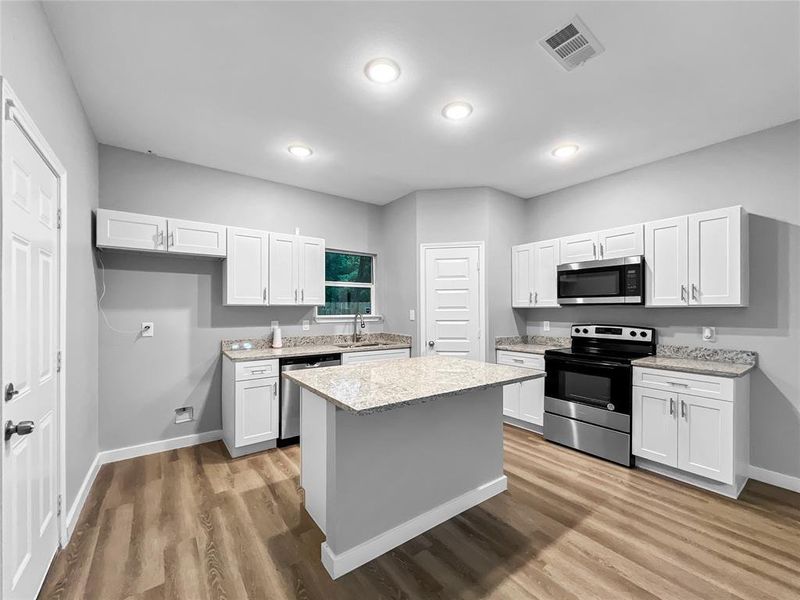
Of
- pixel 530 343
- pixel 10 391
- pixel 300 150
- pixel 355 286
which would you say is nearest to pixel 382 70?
pixel 300 150

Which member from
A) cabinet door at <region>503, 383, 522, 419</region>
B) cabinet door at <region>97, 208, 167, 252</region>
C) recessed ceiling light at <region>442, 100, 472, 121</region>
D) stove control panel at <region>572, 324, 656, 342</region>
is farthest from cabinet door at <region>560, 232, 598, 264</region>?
cabinet door at <region>97, 208, 167, 252</region>

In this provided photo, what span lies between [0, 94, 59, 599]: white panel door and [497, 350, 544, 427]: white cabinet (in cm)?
350

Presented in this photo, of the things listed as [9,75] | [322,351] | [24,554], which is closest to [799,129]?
[322,351]

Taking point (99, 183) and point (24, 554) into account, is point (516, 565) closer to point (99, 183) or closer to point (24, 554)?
point (24, 554)

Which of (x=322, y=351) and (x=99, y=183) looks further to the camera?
(x=322, y=351)

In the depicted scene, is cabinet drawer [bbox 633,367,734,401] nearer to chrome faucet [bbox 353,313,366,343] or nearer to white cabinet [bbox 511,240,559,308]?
white cabinet [bbox 511,240,559,308]

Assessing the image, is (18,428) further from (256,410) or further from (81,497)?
(256,410)

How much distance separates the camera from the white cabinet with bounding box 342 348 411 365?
377 cm

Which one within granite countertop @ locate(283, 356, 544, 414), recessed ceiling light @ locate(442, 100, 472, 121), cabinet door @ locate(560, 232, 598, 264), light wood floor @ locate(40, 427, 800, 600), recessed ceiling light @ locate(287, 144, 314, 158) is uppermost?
recessed ceiling light @ locate(442, 100, 472, 121)

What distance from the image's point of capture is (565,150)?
3.24m

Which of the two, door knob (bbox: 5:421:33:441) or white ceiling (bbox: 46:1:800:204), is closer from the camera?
door knob (bbox: 5:421:33:441)

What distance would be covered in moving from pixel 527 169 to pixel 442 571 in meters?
3.51

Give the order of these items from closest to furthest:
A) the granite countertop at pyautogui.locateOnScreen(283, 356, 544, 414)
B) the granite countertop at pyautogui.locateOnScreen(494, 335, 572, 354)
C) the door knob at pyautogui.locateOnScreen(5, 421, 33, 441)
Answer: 1. the door knob at pyautogui.locateOnScreen(5, 421, 33, 441)
2. the granite countertop at pyautogui.locateOnScreen(283, 356, 544, 414)
3. the granite countertop at pyautogui.locateOnScreen(494, 335, 572, 354)

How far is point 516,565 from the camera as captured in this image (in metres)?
1.86
